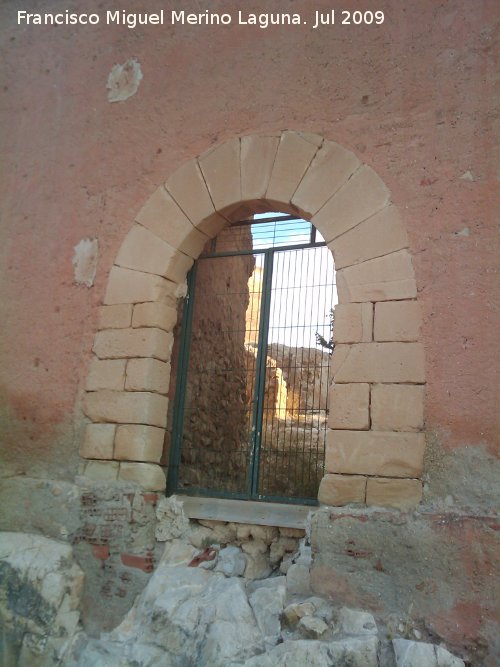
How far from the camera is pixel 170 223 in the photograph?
439cm

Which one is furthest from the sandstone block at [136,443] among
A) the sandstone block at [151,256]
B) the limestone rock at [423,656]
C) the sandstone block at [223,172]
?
the limestone rock at [423,656]

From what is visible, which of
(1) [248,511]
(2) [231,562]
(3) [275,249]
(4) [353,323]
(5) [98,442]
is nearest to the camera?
(4) [353,323]

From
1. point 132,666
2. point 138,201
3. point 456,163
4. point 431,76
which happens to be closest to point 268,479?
Result: point 132,666

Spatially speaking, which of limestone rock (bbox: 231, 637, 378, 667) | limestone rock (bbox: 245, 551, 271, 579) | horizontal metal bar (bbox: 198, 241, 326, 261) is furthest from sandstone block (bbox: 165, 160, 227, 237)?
limestone rock (bbox: 231, 637, 378, 667)

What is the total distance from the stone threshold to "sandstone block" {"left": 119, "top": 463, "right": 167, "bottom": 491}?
206 millimetres

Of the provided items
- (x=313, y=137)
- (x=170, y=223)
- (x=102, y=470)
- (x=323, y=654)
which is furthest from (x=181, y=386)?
(x=323, y=654)

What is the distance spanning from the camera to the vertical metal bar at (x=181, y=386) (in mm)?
4367

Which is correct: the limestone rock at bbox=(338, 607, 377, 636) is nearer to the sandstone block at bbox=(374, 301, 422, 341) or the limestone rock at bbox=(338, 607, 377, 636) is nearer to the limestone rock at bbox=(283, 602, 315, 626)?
the limestone rock at bbox=(283, 602, 315, 626)

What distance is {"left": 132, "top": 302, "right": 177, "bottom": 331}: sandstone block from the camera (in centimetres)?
426

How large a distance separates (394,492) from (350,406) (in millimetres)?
501

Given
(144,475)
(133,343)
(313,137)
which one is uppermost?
(313,137)

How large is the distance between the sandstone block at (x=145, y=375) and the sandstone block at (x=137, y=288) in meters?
0.42

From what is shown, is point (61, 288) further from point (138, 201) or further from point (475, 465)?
point (475, 465)

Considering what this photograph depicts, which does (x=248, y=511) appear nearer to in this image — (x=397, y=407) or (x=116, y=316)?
(x=397, y=407)
